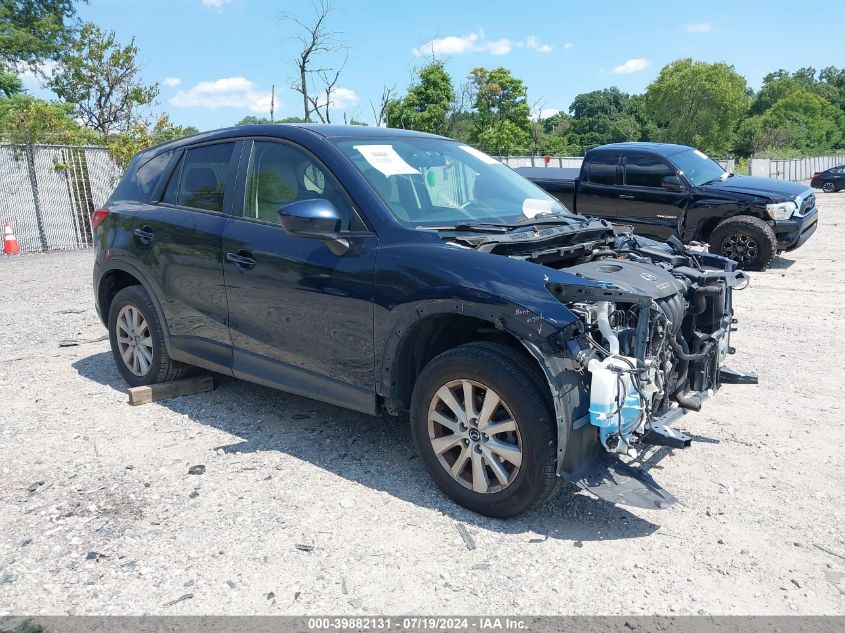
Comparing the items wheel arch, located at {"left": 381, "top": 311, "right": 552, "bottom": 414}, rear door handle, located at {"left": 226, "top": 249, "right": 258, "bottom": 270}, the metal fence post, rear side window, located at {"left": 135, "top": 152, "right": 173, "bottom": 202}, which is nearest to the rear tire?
rear side window, located at {"left": 135, "top": 152, "right": 173, "bottom": 202}

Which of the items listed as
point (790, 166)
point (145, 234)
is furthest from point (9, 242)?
point (790, 166)

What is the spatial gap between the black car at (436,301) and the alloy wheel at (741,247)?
6.62m

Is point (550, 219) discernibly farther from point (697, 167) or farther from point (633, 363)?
point (697, 167)

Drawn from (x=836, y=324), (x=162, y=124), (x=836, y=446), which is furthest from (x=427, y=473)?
(x=162, y=124)

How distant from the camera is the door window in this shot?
4023mm

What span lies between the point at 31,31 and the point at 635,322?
98.1 ft

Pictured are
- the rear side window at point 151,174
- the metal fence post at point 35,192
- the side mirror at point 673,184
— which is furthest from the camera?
the metal fence post at point 35,192

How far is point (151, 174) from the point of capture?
5375mm

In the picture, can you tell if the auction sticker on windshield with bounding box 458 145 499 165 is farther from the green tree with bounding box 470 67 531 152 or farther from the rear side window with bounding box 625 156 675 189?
the green tree with bounding box 470 67 531 152

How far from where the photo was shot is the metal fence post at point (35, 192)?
15.6 m

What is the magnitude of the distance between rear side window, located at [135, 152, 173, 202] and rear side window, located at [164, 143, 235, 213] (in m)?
0.20

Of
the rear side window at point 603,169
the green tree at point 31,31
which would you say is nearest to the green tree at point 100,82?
the green tree at point 31,31

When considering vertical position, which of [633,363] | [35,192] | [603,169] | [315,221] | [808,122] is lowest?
[633,363]

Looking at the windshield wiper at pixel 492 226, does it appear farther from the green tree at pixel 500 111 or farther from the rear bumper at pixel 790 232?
the green tree at pixel 500 111
